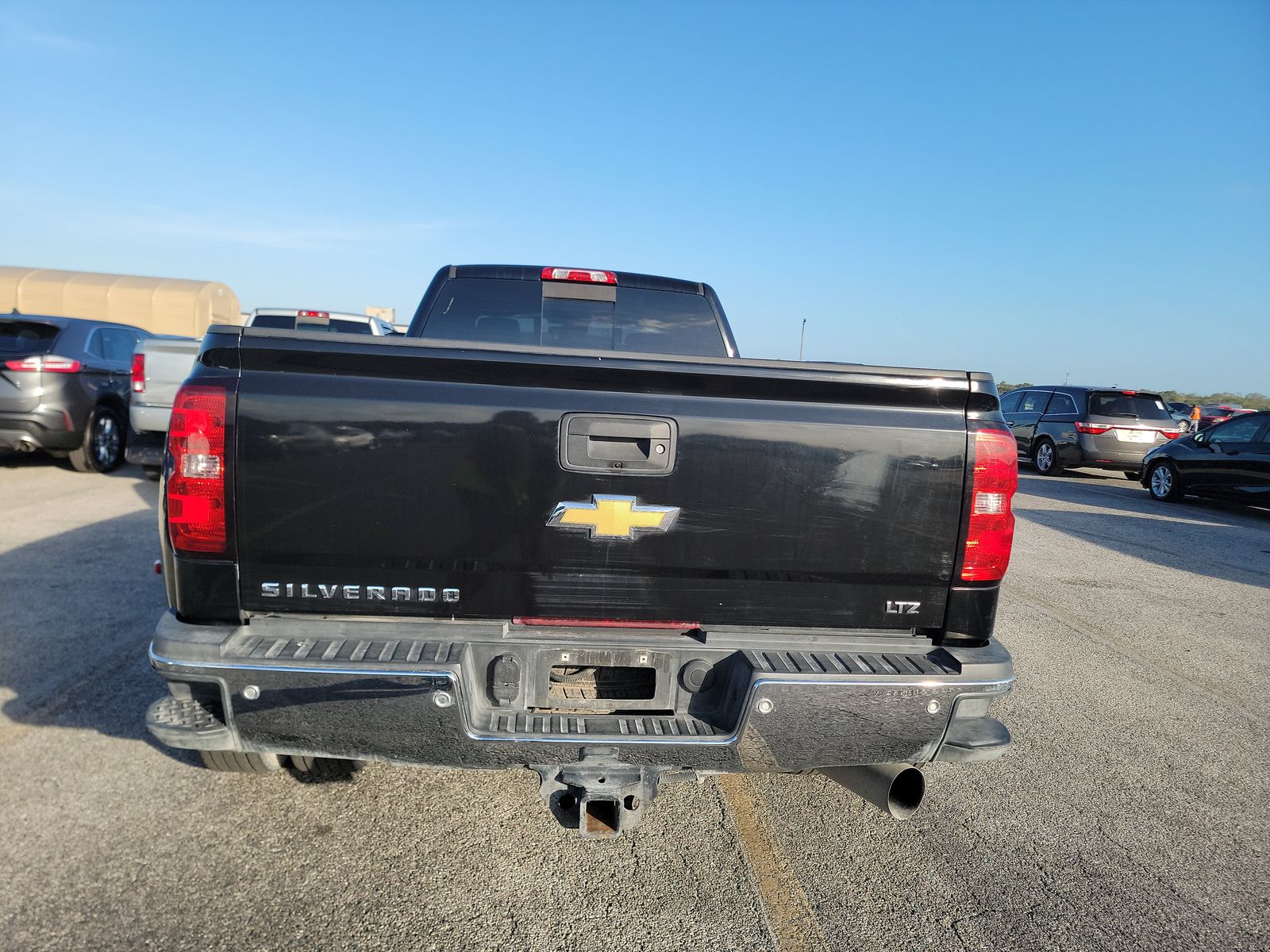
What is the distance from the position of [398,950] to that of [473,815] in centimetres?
72

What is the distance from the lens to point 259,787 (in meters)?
3.08

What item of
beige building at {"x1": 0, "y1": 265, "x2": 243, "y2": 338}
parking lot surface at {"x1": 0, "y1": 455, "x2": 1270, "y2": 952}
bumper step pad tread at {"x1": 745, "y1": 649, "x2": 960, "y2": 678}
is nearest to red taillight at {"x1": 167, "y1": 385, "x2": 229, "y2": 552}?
parking lot surface at {"x1": 0, "y1": 455, "x2": 1270, "y2": 952}

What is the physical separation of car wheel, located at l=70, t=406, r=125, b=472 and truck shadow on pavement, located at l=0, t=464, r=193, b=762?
3.23 meters

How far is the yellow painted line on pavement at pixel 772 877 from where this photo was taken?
7.95ft

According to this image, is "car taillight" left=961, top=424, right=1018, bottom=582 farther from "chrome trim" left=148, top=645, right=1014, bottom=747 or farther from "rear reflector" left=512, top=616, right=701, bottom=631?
"rear reflector" left=512, top=616, right=701, bottom=631

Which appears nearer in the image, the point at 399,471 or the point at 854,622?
the point at 399,471

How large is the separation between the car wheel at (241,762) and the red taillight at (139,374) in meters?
7.71

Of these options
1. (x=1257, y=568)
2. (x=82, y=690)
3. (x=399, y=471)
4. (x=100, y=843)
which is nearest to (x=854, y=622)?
(x=399, y=471)

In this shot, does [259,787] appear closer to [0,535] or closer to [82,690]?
[82,690]

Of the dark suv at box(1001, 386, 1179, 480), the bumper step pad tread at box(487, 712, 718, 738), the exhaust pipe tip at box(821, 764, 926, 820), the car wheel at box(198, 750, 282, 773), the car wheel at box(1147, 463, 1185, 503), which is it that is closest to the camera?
the bumper step pad tread at box(487, 712, 718, 738)

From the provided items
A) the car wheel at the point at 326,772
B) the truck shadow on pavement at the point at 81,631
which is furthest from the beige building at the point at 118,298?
the car wheel at the point at 326,772

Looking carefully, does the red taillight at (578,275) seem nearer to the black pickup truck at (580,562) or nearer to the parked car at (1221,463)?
the black pickup truck at (580,562)

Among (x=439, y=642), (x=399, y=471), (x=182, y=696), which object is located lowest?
(x=182, y=696)

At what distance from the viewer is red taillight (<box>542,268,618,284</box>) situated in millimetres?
3885
